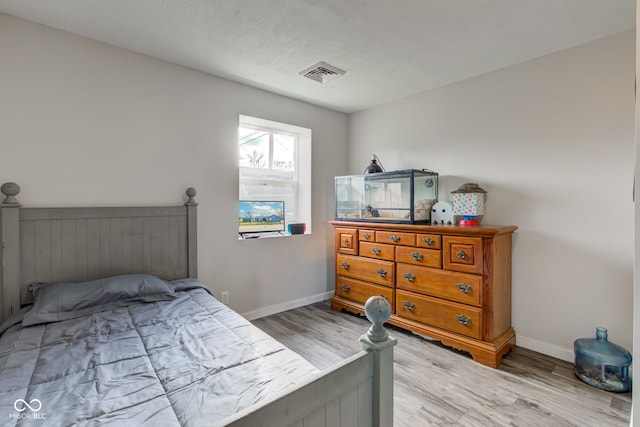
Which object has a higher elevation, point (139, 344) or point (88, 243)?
point (88, 243)

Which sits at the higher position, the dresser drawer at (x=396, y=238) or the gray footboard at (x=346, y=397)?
the dresser drawer at (x=396, y=238)

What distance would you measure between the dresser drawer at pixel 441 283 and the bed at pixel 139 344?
1.64 meters

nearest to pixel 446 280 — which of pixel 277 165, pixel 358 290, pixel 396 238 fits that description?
pixel 396 238

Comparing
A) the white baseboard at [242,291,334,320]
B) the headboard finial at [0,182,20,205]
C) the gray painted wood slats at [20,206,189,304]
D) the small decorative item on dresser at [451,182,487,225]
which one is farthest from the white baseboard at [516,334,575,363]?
the headboard finial at [0,182,20,205]

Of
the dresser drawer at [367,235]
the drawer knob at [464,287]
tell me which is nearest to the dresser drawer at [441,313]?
the drawer knob at [464,287]

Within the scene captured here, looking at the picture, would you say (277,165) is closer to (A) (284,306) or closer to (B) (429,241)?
(A) (284,306)

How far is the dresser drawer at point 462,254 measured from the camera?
239 centimetres

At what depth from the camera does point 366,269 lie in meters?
3.18

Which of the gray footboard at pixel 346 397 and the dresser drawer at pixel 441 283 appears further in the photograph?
the dresser drawer at pixel 441 283

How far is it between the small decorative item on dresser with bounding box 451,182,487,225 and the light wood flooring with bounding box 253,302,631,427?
45.8 inches

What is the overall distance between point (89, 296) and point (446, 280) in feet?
8.57

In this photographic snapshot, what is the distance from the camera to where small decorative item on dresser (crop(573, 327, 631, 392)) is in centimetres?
197

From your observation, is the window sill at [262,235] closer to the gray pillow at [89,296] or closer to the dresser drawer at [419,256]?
the gray pillow at [89,296]

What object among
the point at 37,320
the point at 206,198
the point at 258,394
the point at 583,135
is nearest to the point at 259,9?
the point at 206,198
